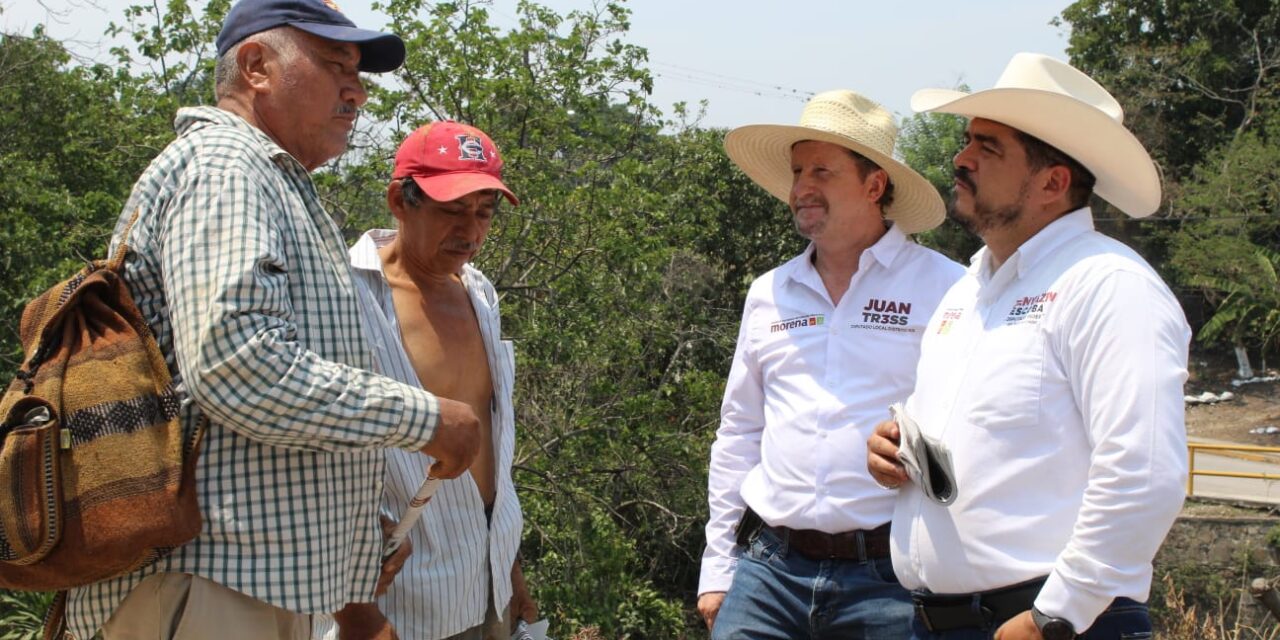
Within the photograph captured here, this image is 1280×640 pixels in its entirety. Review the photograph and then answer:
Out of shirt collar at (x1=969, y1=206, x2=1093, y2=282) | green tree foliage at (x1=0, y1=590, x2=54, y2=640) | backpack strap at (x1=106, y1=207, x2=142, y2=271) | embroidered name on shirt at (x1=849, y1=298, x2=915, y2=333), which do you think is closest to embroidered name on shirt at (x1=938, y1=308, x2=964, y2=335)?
shirt collar at (x1=969, y1=206, x2=1093, y2=282)

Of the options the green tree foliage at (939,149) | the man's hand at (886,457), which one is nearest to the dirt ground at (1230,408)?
the green tree foliage at (939,149)

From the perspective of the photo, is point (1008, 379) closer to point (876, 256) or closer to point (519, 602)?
point (876, 256)

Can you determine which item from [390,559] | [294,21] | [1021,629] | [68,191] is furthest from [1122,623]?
[68,191]

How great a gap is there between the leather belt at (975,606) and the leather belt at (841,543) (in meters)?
0.41

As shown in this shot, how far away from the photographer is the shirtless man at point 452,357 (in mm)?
2828

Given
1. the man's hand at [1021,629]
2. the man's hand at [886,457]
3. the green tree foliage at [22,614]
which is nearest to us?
the man's hand at [1021,629]

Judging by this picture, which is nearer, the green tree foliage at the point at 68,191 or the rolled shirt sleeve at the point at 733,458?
the rolled shirt sleeve at the point at 733,458

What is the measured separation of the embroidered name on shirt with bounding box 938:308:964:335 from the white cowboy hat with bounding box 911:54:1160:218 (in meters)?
0.46

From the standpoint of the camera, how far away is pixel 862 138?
11.0ft

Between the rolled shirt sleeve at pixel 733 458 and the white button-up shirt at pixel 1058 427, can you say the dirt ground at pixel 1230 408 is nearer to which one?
the rolled shirt sleeve at pixel 733 458

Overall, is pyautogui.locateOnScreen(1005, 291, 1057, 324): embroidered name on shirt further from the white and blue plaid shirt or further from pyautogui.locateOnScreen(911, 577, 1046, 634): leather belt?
the white and blue plaid shirt

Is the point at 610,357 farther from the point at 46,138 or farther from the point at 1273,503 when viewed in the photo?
the point at 1273,503

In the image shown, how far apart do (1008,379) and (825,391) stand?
0.83 metres

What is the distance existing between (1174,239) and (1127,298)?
28547 millimetres
